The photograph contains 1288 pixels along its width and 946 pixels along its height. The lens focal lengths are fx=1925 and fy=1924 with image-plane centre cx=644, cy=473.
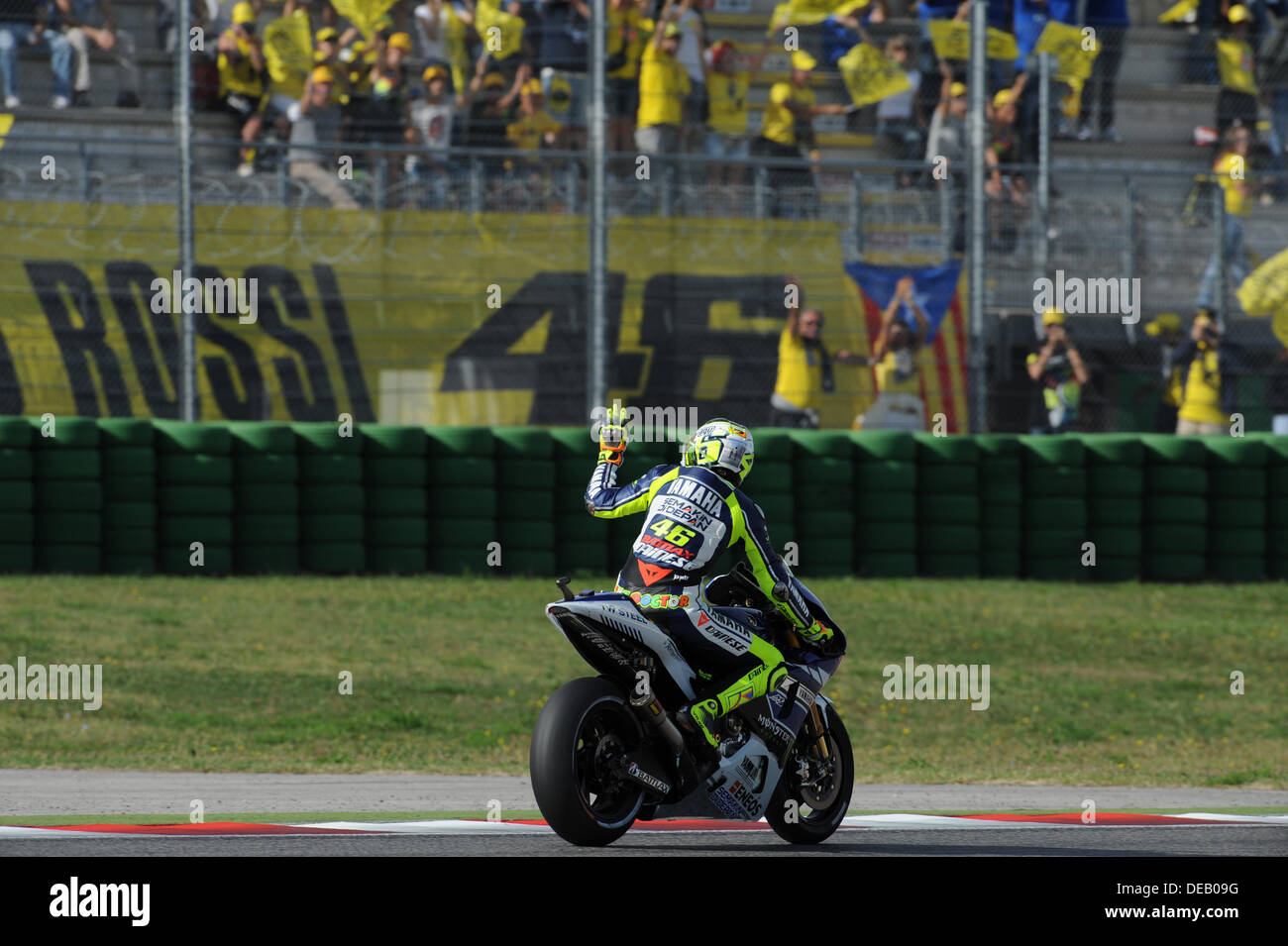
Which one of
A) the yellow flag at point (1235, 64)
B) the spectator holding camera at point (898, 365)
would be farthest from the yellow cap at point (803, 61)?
the yellow flag at point (1235, 64)

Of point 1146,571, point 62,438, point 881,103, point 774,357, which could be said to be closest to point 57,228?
point 62,438

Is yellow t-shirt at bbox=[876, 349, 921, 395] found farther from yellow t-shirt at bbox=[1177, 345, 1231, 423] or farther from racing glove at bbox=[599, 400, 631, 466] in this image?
racing glove at bbox=[599, 400, 631, 466]

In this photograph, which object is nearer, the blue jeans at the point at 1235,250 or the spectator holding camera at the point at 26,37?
the spectator holding camera at the point at 26,37

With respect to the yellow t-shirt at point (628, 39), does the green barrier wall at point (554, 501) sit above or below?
below

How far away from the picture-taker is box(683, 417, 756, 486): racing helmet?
8078 mm

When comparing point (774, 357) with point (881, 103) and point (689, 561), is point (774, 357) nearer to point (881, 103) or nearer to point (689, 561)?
point (881, 103)

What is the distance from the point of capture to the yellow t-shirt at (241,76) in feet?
50.9

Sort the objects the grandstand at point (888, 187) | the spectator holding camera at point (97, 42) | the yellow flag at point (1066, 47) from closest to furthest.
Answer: the grandstand at point (888, 187), the spectator holding camera at point (97, 42), the yellow flag at point (1066, 47)

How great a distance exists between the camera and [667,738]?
7609 millimetres

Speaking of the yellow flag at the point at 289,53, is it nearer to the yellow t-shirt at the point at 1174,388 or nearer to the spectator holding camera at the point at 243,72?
the spectator holding camera at the point at 243,72

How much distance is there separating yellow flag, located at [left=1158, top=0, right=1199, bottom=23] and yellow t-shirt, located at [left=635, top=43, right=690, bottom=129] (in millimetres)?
4646

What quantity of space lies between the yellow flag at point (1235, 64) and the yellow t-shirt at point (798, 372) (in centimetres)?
486

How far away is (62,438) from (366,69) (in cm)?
389

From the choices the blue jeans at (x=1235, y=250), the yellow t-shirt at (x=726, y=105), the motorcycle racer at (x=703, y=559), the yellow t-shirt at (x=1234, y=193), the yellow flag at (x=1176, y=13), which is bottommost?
the motorcycle racer at (x=703, y=559)
